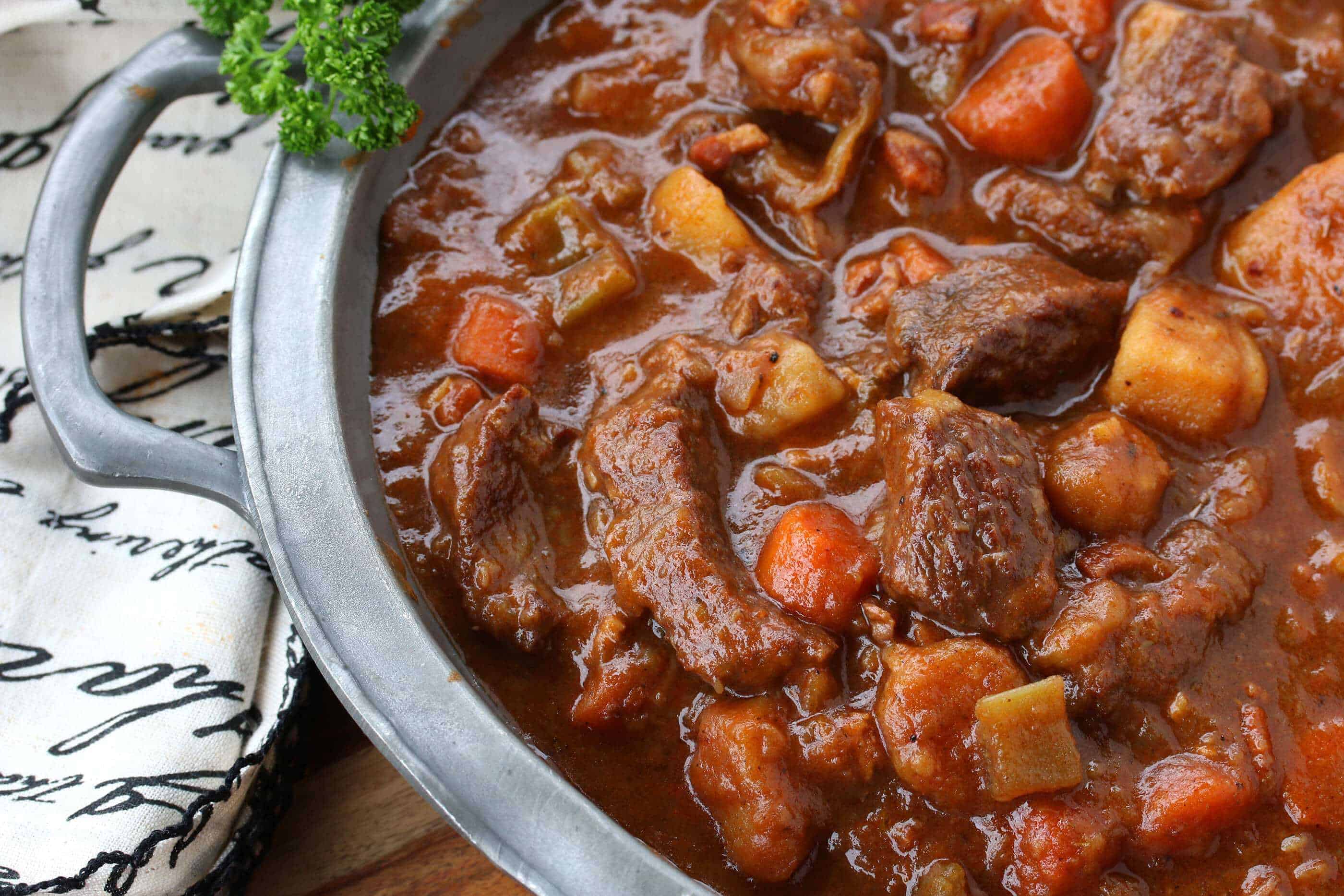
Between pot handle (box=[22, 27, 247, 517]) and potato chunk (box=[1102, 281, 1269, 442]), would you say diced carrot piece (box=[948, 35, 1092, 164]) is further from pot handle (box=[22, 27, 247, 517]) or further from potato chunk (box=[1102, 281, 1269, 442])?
pot handle (box=[22, 27, 247, 517])

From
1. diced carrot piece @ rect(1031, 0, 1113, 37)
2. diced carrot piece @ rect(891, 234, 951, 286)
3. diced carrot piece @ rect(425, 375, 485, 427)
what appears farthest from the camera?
diced carrot piece @ rect(1031, 0, 1113, 37)

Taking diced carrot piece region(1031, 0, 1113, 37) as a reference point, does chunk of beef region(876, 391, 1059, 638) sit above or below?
below

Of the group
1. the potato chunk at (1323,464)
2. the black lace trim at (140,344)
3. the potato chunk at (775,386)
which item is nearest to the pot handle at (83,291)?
the black lace trim at (140,344)

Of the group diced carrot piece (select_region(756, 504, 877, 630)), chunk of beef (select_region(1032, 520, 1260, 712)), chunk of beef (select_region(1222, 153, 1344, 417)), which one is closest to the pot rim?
diced carrot piece (select_region(756, 504, 877, 630))

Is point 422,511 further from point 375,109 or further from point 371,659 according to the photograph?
point 375,109

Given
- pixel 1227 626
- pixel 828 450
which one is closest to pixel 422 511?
pixel 828 450

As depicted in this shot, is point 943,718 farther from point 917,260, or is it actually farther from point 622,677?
point 917,260

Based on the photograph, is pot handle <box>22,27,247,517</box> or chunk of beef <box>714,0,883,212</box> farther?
chunk of beef <box>714,0,883,212</box>
